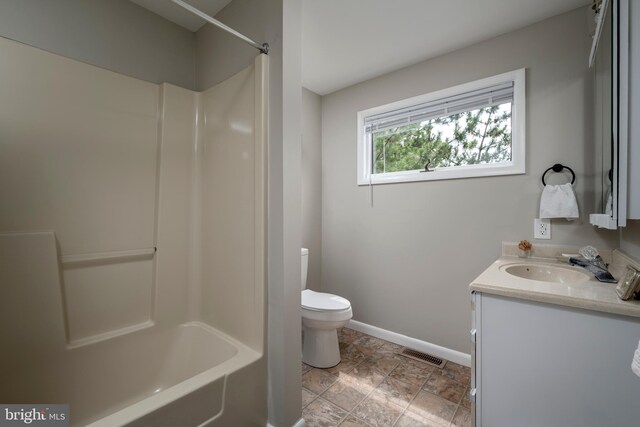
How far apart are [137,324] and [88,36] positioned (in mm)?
1670

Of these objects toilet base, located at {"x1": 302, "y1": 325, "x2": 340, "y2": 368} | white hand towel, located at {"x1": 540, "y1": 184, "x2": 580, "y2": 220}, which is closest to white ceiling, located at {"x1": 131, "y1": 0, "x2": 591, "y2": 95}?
white hand towel, located at {"x1": 540, "y1": 184, "x2": 580, "y2": 220}

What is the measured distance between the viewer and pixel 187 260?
184cm

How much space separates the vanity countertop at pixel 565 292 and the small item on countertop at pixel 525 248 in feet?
1.40

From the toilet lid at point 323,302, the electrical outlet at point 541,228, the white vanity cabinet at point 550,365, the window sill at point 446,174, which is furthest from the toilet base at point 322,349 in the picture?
the electrical outlet at point 541,228

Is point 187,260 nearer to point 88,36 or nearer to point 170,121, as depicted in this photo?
point 170,121

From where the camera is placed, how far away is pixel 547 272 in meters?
1.55

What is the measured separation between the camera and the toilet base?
2066 millimetres

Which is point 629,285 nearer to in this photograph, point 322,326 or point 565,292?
point 565,292

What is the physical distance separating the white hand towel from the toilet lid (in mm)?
1437

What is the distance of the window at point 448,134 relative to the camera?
189cm

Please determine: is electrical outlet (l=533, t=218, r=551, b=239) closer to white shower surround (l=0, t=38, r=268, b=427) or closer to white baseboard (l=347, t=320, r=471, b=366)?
white baseboard (l=347, t=320, r=471, b=366)

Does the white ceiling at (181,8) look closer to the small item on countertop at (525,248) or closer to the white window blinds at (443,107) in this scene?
the white window blinds at (443,107)

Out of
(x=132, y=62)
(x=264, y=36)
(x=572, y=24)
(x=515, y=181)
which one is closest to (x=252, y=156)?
(x=264, y=36)

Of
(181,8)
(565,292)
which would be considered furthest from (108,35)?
(565,292)
